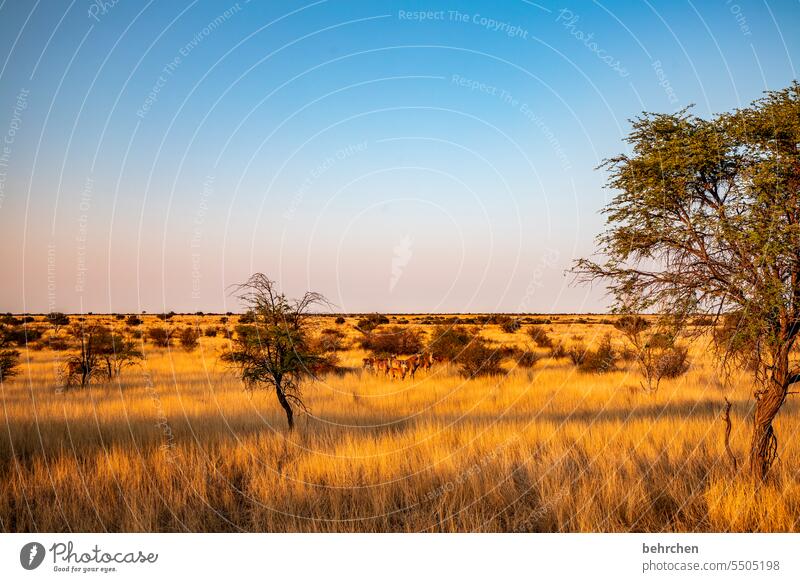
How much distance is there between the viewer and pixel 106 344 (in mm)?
23500

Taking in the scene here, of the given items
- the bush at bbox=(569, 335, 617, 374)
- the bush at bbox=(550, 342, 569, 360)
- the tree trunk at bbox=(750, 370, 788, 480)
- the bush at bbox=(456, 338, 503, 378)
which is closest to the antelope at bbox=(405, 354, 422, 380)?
the bush at bbox=(456, 338, 503, 378)

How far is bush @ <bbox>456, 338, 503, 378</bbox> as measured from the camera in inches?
864

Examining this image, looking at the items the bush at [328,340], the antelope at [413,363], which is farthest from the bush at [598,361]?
the bush at [328,340]

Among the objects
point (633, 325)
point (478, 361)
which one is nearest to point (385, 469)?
point (633, 325)

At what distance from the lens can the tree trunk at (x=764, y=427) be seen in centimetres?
677

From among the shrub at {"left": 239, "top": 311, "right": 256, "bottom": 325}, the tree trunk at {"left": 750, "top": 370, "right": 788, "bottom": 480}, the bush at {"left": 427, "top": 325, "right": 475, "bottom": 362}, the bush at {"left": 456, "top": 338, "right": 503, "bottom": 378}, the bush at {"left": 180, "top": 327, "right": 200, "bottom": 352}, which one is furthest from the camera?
the bush at {"left": 180, "top": 327, "right": 200, "bottom": 352}

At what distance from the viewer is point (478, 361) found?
74.4 ft

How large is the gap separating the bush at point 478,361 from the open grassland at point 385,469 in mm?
7980

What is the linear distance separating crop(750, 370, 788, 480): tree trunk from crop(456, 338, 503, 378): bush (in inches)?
570

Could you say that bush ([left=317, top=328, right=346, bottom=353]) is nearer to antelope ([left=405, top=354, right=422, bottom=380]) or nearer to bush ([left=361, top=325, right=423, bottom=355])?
bush ([left=361, top=325, right=423, bottom=355])

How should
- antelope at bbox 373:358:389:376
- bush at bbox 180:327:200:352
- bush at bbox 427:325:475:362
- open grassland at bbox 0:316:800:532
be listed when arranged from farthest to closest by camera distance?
bush at bbox 180:327:200:352, bush at bbox 427:325:475:362, antelope at bbox 373:358:389:376, open grassland at bbox 0:316:800:532
